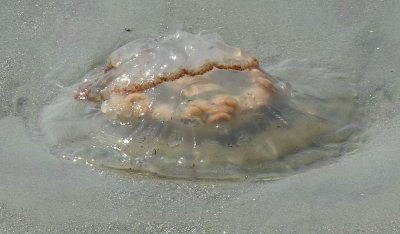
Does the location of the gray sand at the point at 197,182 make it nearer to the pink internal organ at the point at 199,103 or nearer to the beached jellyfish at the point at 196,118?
the beached jellyfish at the point at 196,118

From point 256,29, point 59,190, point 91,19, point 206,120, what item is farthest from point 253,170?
point 91,19

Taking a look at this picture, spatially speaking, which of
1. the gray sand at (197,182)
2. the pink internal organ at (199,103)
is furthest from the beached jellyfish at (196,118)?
the gray sand at (197,182)

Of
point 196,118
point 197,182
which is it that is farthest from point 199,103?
point 197,182

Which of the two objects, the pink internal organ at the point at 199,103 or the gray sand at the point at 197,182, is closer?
the gray sand at the point at 197,182

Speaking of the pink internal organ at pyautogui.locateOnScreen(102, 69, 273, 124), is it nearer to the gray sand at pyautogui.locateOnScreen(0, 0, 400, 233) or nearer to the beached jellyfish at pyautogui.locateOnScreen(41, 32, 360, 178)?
the beached jellyfish at pyautogui.locateOnScreen(41, 32, 360, 178)

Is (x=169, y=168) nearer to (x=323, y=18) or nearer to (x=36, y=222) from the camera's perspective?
(x=36, y=222)

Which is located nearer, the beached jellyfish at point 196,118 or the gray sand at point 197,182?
the gray sand at point 197,182
